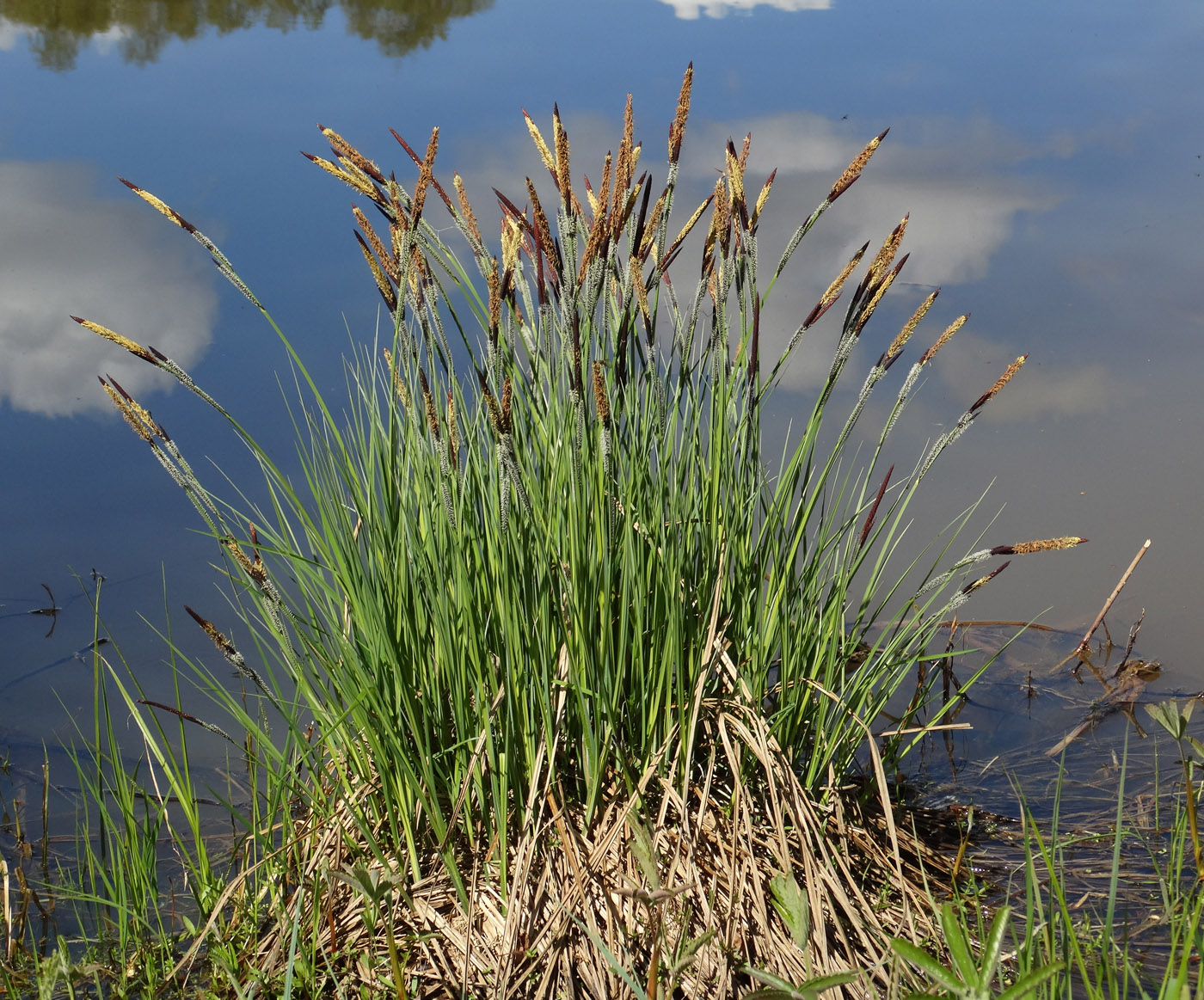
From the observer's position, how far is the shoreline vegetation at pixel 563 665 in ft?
5.22

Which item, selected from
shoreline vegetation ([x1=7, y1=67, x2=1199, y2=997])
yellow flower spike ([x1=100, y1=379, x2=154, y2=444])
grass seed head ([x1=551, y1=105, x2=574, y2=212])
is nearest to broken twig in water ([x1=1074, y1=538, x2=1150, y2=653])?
shoreline vegetation ([x1=7, y1=67, x2=1199, y2=997])

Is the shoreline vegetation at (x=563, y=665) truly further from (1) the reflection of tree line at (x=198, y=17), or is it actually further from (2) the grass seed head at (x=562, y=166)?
(1) the reflection of tree line at (x=198, y=17)

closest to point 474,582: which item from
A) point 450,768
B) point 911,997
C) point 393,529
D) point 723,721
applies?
point 393,529

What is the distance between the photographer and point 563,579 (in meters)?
1.71

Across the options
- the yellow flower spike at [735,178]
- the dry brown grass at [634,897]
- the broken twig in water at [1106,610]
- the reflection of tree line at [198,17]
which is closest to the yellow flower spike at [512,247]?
the yellow flower spike at [735,178]

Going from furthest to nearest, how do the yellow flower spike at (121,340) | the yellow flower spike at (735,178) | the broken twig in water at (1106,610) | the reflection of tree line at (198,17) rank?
the reflection of tree line at (198,17) < the broken twig in water at (1106,610) < the yellow flower spike at (735,178) < the yellow flower spike at (121,340)

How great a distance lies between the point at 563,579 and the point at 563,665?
0.20 meters

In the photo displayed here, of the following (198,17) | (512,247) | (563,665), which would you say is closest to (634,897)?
(563,665)

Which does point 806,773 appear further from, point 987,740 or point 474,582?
point 987,740

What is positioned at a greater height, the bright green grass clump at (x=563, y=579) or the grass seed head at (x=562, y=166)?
the grass seed head at (x=562, y=166)

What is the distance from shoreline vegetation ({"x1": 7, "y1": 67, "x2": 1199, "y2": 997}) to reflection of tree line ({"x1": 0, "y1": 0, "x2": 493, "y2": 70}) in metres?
8.31

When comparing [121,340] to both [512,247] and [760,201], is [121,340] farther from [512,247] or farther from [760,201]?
[760,201]

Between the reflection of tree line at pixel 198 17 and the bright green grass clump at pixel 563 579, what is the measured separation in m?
8.28

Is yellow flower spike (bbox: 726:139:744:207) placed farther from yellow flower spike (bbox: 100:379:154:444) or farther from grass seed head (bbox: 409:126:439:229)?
yellow flower spike (bbox: 100:379:154:444)
